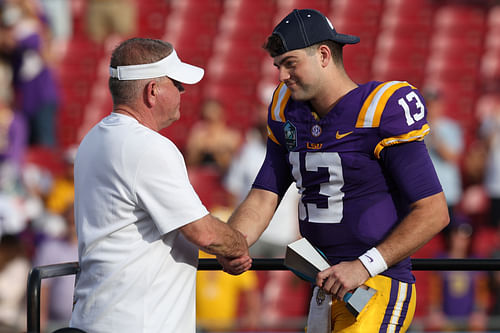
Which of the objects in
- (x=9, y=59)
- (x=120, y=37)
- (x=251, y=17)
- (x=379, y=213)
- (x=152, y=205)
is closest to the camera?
(x=152, y=205)

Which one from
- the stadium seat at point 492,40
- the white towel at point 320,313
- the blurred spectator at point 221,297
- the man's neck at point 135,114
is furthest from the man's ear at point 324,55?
the stadium seat at point 492,40

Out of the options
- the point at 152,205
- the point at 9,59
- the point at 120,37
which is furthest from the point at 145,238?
the point at 120,37

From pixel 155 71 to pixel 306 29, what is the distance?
55cm

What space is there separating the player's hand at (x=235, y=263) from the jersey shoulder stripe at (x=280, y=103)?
0.55 m

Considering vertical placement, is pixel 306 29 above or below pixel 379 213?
above

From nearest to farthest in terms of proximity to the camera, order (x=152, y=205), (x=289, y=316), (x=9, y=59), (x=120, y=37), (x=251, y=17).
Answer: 1. (x=152, y=205)
2. (x=289, y=316)
3. (x=9, y=59)
4. (x=120, y=37)
5. (x=251, y=17)

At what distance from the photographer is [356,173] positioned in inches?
107

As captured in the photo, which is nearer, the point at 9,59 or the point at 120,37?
the point at 9,59

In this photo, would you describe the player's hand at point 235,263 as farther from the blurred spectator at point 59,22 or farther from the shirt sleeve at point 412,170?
the blurred spectator at point 59,22

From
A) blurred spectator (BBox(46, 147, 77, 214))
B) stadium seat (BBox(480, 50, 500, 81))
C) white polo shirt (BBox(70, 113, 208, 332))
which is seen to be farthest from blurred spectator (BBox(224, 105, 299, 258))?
stadium seat (BBox(480, 50, 500, 81))

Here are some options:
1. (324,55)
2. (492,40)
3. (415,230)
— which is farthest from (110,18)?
(415,230)

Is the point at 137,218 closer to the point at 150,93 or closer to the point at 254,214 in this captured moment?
the point at 150,93

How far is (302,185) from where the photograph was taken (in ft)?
9.43

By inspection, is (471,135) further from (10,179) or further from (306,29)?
(306,29)
